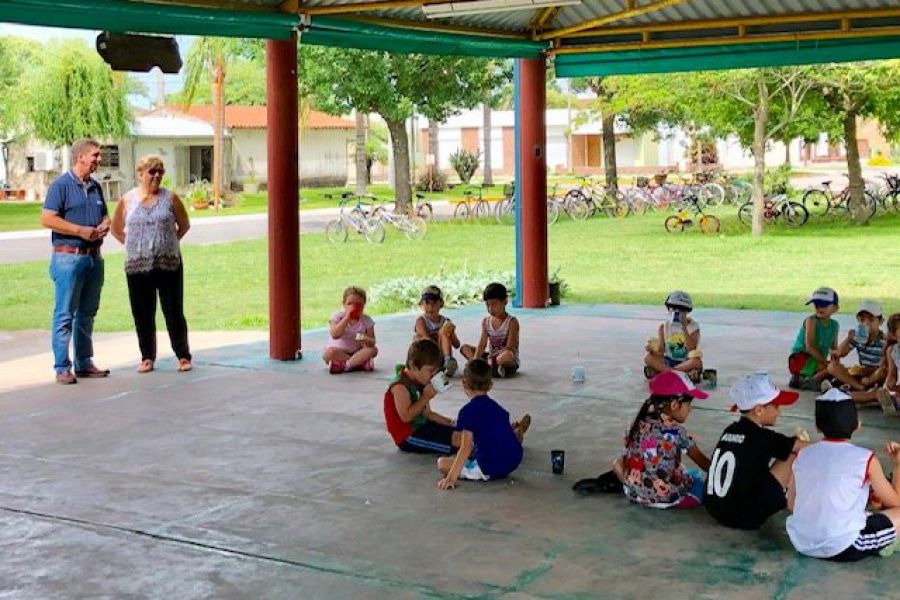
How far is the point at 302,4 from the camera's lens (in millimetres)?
10133

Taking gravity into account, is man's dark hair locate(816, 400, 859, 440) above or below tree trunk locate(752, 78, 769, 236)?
below

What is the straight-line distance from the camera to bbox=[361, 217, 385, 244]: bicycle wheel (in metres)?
25.0

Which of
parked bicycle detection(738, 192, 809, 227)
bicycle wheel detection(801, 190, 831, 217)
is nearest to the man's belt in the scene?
parked bicycle detection(738, 192, 809, 227)

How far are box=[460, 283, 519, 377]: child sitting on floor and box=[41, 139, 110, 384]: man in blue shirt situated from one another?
9.43 ft

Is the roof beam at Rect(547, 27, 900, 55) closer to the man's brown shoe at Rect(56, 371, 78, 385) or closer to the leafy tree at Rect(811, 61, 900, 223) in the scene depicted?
the man's brown shoe at Rect(56, 371, 78, 385)

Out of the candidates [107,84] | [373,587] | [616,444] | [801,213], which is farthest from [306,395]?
[107,84]

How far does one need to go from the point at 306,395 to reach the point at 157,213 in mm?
1944

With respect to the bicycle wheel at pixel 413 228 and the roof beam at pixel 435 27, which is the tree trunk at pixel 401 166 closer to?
the bicycle wheel at pixel 413 228

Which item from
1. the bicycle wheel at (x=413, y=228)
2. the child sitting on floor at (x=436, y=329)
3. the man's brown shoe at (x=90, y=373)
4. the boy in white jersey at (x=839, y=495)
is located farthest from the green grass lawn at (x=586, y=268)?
the boy in white jersey at (x=839, y=495)

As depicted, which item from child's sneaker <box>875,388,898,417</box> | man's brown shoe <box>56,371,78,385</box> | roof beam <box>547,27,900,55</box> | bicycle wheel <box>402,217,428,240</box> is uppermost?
roof beam <box>547,27,900,55</box>

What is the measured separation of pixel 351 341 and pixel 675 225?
58.8 ft

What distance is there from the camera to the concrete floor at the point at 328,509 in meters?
4.95

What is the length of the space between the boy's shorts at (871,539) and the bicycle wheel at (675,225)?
2172 cm

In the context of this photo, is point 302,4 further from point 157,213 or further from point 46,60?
point 46,60
